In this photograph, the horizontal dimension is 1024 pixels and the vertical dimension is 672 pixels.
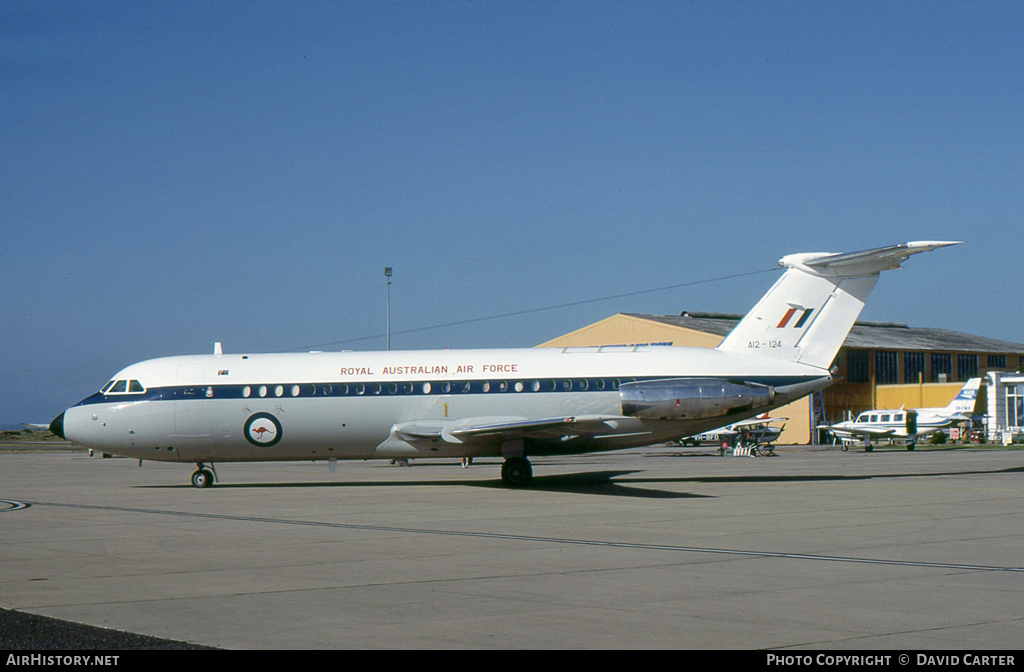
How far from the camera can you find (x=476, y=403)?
25750 mm

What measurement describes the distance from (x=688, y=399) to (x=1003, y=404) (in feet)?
160

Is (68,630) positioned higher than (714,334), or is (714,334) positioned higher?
(714,334)

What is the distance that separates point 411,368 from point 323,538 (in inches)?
441

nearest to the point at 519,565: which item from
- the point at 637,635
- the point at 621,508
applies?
the point at 637,635

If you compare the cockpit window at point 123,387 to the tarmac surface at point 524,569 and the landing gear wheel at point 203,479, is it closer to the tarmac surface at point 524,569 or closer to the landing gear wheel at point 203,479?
the landing gear wheel at point 203,479

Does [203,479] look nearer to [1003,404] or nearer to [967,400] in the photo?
[967,400]

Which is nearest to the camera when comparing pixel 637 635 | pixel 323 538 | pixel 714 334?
pixel 637 635

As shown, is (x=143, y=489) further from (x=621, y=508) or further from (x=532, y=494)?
(x=621, y=508)

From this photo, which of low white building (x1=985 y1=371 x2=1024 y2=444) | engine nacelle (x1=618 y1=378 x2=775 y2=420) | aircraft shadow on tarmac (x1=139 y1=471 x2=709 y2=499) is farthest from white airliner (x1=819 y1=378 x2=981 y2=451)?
engine nacelle (x1=618 y1=378 x2=775 y2=420)

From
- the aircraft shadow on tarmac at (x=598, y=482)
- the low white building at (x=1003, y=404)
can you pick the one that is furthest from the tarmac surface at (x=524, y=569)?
the low white building at (x=1003, y=404)

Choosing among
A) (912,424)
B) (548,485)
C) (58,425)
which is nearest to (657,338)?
(912,424)

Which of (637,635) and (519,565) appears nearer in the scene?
(637,635)

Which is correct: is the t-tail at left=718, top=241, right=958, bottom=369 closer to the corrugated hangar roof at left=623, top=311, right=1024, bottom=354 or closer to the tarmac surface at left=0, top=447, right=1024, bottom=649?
the tarmac surface at left=0, top=447, right=1024, bottom=649

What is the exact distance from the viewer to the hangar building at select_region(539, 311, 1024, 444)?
75000mm
